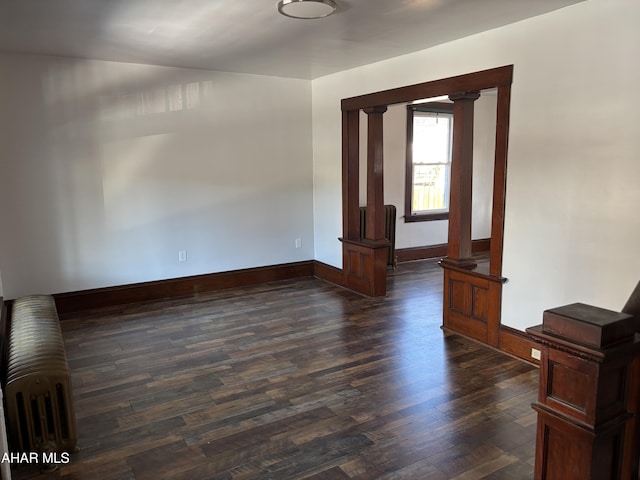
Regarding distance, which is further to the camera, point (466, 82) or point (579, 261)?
point (466, 82)

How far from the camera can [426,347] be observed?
12.7 ft

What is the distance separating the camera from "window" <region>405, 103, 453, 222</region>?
22.7ft

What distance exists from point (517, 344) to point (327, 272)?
279 centimetres

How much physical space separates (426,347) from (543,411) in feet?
7.94

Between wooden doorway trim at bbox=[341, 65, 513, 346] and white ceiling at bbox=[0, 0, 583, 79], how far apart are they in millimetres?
369

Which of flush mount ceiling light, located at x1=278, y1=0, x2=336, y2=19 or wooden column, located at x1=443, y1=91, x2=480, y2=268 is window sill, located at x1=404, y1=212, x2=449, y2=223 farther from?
flush mount ceiling light, located at x1=278, y1=0, x2=336, y2=19

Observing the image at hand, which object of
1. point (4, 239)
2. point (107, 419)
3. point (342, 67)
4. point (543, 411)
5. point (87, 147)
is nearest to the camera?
point (543, 411)

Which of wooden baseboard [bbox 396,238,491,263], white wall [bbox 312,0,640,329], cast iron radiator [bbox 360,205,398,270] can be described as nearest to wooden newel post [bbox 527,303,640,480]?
white wall [bbox 312,0,640,329]

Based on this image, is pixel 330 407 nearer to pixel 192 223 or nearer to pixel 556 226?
pixel 556 226

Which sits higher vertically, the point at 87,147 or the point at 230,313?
the point at 87,147

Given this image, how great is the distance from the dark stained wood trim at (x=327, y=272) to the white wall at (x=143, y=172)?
0.32 m

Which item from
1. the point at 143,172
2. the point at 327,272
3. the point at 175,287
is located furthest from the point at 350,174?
the point at 175,287

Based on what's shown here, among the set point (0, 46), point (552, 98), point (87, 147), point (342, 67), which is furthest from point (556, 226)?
point (0, 46)
